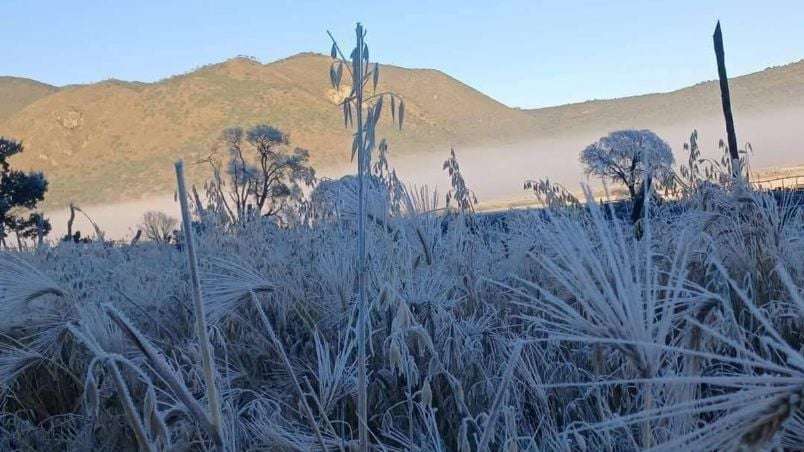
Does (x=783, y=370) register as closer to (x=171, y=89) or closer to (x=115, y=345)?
(x=115, y=345)

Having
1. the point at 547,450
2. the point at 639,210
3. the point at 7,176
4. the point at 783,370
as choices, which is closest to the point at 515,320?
the point at 547,450

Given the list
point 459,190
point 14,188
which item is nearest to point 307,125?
point 14,188

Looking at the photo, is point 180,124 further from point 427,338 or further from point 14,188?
point 427,338

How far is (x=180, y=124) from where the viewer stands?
79000 mm

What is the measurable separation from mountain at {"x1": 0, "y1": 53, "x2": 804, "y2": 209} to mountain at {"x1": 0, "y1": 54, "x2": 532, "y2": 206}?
0.15 meters

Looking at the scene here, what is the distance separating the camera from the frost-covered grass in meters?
0.81

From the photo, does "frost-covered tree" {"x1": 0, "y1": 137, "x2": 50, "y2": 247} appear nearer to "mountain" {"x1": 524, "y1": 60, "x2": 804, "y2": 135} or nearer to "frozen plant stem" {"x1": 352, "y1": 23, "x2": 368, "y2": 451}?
"frozen plant stem" {"x1": 352, "y1": 23, "x2": 368, "y2": 451}

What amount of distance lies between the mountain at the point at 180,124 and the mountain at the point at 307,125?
0.15 meters

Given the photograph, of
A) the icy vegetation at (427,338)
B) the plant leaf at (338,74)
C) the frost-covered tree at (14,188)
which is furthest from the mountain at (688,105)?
the plant leaf at (338,74)

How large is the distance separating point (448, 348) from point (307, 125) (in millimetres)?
78840

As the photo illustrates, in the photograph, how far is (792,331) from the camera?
1.70m

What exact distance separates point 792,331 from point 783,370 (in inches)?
59.1

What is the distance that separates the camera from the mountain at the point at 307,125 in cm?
7356

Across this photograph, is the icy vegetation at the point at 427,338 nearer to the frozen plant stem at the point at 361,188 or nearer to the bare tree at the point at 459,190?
the frozen plant stem at the point at 361,188
